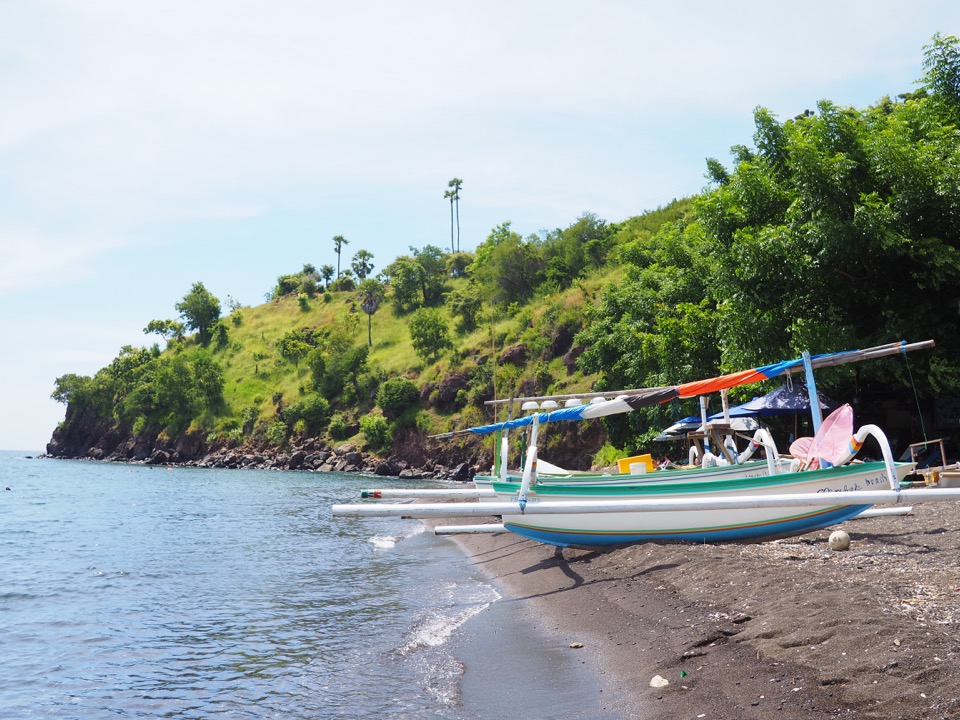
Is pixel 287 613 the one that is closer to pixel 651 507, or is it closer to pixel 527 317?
pixel 651 507

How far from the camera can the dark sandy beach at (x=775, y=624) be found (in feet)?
20.9

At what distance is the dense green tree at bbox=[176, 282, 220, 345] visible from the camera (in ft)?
471

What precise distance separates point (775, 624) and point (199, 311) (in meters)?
148

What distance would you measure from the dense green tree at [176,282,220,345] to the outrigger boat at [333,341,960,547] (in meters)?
138

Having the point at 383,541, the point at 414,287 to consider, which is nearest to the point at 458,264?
the point at 414,287

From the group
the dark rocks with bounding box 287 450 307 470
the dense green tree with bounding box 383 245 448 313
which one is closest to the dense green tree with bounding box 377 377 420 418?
the dark rocks with bounding box 287 450 307 470

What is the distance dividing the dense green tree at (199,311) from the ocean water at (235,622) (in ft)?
395

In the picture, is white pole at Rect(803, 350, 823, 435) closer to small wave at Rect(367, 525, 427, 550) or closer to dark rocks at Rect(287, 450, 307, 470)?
small wave at Rect(367, 525, 427, 550)

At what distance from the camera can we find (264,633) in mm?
12406

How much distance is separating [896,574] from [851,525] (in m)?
4.83

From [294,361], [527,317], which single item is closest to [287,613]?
[527,317]

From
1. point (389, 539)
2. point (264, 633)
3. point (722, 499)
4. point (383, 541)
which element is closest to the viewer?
point (722, 499)

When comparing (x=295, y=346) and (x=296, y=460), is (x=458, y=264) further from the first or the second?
(x=296, y=460)

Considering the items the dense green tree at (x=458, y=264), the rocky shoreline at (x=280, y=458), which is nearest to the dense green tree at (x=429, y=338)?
the rocky shoreline at (x=280, y=458)
